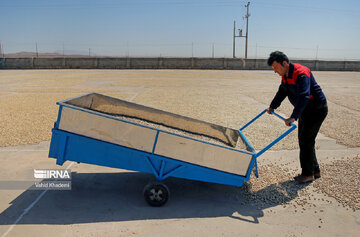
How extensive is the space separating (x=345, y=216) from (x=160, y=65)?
114 ft

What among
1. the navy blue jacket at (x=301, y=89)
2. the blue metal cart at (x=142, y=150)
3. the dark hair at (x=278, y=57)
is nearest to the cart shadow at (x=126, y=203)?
the blue metal cart at (x=142, y=150)

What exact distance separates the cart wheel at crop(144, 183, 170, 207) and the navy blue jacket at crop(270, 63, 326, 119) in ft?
6.80

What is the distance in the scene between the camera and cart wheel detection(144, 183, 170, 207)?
12.3 feet

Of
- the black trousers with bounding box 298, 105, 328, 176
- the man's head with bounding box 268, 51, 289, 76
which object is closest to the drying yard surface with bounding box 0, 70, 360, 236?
the black trousers with bounding box 298, 105, 328, 176

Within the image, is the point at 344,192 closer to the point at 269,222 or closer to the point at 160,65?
the point at 269,222

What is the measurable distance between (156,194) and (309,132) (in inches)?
101

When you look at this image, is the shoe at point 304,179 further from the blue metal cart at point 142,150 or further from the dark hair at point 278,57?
the dark hair at point 278,57

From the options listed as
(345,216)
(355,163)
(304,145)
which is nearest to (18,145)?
(304,145)

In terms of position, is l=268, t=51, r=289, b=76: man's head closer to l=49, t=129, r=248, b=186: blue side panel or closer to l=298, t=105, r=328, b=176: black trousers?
l=298, t=105, r=328, b=176: black trousers

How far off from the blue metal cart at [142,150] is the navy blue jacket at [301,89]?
106 centimetres

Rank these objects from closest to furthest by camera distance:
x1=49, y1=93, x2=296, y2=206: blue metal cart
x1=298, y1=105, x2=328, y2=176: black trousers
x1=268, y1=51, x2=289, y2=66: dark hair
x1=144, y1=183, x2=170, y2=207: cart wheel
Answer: x1=49, y1=93, x2=296, y2=206: blue metal cart
x1=144, y1=183, x2=170, y2=207: cart wheel
x1=268, y1=51, x2=289, y2=66: dark hair
x1=298, y1=105, x2=328, y2=176: black trousers

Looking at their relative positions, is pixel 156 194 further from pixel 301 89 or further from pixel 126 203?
pixel 301 89

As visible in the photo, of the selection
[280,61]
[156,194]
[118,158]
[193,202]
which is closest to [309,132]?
[280,61]

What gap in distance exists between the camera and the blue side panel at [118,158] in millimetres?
3529
